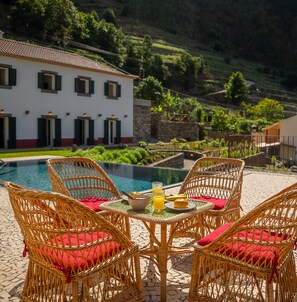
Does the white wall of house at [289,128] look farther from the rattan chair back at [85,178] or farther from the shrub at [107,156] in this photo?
the rattan chair back at [85,178]

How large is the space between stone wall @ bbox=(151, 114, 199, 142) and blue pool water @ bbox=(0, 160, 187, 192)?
13.7 metres

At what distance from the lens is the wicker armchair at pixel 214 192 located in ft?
12.6

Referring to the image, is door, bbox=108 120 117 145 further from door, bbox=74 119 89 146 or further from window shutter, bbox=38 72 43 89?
window shutter, bbox=38 72 43 89

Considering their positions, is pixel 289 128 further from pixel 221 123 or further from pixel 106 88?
pixel 106 88

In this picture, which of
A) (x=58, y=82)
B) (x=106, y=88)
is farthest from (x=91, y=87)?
(x=58, y=82)

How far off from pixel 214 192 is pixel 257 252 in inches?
88.6

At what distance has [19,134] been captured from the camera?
18203 millimetres

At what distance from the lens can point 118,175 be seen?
11.0m

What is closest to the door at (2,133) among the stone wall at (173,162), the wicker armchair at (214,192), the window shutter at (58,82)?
the window shutter at (58,82)

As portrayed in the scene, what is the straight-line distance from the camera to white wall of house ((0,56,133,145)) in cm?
1802

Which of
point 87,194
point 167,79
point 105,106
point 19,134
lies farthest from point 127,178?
point 167,79

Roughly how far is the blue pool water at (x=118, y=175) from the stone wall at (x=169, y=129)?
13.7 m

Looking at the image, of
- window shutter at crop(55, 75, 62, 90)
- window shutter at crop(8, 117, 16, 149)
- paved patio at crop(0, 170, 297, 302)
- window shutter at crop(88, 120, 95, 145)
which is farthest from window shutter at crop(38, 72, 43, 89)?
paved patio at crop(0, 170, 297, 302)

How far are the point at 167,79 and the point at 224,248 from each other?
149ft
